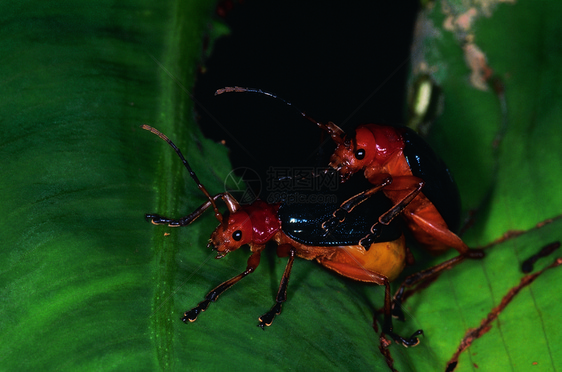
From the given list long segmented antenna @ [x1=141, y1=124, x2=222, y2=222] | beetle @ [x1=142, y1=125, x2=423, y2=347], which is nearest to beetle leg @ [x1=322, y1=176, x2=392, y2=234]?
beetle @ [x1=142, y1=125, x2=423, y2=347]

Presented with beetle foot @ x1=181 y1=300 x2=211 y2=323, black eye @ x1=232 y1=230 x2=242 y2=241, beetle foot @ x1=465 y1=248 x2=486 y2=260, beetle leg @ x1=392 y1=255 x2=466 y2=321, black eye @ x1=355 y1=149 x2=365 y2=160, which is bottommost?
beetle leg @ x1=392 y1=255 x2=466 y2=321

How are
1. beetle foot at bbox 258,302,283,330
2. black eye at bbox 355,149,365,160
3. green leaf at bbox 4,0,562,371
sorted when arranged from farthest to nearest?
1. black eye at bbox 355,149,365,160
2. beetle foot at bbox 258,302,283,330
3. green leaf at bbox 4,0,562,371

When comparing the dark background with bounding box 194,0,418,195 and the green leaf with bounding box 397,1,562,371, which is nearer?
the green leaf with bounding box 397,1,562,371

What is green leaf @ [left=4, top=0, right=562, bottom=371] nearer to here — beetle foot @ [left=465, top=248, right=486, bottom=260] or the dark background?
beetle foot @ [left=465, top=248, right=486, bottom=260]

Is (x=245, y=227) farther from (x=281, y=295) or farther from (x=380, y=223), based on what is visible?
(x=380, y=223)

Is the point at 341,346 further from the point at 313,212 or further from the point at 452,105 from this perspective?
the point at 452,105

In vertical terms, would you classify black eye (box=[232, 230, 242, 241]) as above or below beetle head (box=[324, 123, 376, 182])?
below

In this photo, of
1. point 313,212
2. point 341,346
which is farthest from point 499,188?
point 341,346
